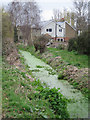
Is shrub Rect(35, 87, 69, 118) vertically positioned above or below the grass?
below

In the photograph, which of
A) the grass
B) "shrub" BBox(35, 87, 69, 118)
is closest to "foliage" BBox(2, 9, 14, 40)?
the grass

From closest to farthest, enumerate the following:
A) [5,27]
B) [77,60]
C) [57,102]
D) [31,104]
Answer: [31,104], [57,102], [77,60], [5,27]

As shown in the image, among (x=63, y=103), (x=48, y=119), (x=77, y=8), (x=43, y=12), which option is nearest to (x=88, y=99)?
(x=63, y=103)

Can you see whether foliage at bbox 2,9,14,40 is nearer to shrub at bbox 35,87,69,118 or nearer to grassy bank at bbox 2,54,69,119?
grassy bank at bbox 2,54,69,119

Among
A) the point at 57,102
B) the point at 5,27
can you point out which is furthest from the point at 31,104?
the point at 5,27

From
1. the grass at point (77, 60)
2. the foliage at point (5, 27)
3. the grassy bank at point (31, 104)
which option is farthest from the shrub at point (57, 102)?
the foliage at point (5, 27)

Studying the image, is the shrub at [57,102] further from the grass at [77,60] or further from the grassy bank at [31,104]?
the grass at [77,60]

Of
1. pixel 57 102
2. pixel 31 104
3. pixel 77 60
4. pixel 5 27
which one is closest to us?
pixel 31 104

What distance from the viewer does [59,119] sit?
3230 millimetres

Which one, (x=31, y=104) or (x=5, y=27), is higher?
(x=5, y=27)

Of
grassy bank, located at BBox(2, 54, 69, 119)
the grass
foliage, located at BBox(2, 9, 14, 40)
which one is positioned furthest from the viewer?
foliage, located at BBox(2, 9, 14, 40)

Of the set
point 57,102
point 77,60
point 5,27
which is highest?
point 5,27

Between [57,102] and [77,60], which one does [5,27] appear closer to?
[77,60]

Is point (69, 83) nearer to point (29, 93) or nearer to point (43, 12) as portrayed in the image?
point (29, 93)
